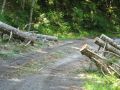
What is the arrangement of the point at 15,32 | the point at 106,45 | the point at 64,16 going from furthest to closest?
the point at 64,16 < the point at 15,32 < the point at 106,45

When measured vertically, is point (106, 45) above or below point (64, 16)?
above

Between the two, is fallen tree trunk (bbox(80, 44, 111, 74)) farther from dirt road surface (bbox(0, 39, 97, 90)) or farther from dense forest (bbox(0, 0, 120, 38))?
dense forest (bbox(0, 0, 120, 38))

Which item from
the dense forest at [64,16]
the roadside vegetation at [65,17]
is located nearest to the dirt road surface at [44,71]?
the roadside vegetation at [65,17]

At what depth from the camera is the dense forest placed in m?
30.9

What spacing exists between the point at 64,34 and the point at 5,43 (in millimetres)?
13160

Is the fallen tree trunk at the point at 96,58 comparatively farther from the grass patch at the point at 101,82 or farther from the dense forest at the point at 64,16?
the dense forest at the point at 64,16

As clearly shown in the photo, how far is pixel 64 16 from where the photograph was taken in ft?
120

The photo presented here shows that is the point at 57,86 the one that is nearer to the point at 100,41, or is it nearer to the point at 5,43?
the point at 100,41

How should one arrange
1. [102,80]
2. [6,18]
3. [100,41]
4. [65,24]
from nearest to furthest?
[102,80] → [100,41] → [6,18] → [65,24]

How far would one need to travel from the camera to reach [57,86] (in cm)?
1323

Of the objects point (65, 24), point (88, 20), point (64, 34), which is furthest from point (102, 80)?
point (88, 20)

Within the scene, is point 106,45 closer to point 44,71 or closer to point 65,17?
point 44,71

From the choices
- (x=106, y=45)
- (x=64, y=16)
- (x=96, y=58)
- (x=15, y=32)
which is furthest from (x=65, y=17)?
(x=96, y=58)

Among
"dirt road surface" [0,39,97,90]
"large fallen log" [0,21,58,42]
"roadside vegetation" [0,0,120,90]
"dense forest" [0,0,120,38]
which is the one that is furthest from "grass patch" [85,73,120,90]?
"dense forest" [0,0,120,38]
